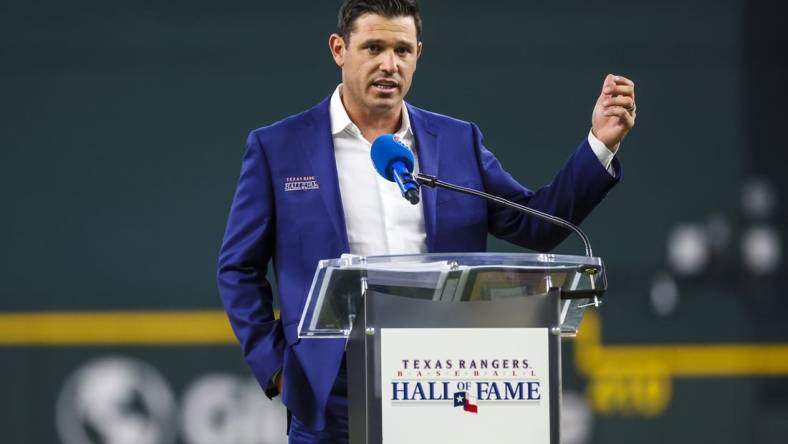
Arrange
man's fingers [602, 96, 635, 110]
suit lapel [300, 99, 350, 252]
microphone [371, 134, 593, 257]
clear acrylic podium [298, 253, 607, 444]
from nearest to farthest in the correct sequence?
clear acrylic podium [298, 253, 607, 444] < microphone [371, 134, 593, 257] < man's fingers [602, 96, 635, 110] < suit lapel [300, 99, 350, 252]

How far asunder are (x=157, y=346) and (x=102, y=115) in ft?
3.03

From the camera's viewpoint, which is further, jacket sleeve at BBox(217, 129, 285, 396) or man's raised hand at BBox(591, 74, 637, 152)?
jacket sleeve at BBox(217, 129, 285, 396)

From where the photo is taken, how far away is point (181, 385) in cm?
543

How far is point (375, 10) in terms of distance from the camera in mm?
2828

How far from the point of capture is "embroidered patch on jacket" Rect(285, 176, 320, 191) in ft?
9.25

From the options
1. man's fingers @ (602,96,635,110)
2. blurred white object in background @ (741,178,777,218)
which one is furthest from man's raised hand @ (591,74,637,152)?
blurred white object in background @ (741,178,777,218)

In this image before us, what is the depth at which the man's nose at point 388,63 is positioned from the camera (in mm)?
2799

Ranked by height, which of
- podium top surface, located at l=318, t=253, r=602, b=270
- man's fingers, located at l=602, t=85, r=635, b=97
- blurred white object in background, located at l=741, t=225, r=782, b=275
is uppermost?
man's fingers, located at l=602, t=85, r=635, b=97

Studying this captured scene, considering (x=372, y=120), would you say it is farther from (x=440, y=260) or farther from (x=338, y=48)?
(x=440, y=260)

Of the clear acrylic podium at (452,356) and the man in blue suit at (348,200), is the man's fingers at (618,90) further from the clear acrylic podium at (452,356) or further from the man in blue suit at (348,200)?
the clear acrylic podium at (452,356)

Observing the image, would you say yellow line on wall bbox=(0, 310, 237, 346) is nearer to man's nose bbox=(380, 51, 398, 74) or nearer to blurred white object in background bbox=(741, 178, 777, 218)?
blurred white object in background bbox=(741, 178, 777, 218)

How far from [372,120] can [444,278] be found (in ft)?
2.38

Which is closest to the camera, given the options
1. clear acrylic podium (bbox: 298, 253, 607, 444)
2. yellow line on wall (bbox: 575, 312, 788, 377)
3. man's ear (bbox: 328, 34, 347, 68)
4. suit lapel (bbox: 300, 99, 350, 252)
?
clear acrylic podium (bbox: 298, 253, 607, 444)

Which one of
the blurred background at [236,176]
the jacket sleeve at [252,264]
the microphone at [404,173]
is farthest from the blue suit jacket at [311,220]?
the blurred background at [236,176]
